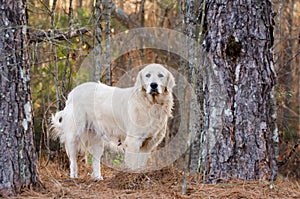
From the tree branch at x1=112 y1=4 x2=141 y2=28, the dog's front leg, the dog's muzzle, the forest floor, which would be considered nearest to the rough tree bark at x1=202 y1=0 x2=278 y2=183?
the forest floor

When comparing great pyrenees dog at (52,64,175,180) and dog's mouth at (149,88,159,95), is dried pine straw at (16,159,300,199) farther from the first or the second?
dog's mouth at (149,88,159,95)

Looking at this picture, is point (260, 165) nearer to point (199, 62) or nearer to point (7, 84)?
point (199, 62)

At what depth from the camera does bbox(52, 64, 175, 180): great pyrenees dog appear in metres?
6.30

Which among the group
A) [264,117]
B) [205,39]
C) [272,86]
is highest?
[205,39]

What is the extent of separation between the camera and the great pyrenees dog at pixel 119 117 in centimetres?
630

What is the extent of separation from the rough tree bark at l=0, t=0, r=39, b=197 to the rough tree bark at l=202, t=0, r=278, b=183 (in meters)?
1.80

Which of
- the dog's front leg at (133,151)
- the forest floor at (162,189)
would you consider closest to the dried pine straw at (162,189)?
the forest floor at (162,189)

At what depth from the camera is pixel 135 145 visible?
20.7 ft

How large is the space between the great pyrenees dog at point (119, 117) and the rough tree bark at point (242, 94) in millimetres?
1819

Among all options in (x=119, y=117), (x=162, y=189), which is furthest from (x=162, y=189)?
(x=119, y=117)

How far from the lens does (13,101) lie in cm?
384

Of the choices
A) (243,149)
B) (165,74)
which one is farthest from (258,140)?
(165,74)

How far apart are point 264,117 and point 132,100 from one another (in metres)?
2.50

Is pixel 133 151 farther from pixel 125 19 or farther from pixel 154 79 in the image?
pixel 125 19
